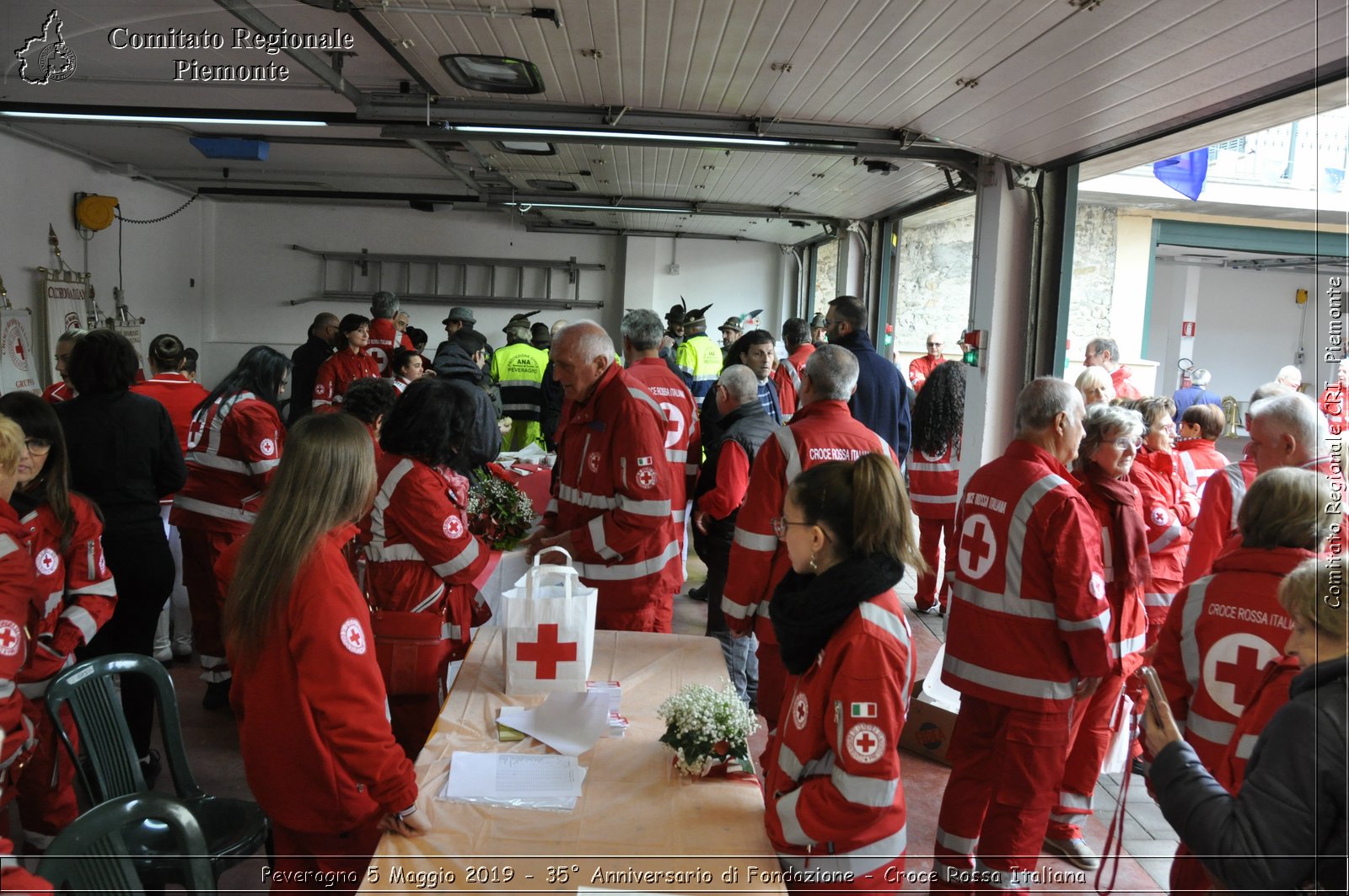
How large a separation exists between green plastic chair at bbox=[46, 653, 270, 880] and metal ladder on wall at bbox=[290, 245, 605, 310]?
38.4 feet

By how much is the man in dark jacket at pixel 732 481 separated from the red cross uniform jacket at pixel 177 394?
2.60 meters

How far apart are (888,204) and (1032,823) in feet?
22.5

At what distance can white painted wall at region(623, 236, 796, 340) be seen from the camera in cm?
1403

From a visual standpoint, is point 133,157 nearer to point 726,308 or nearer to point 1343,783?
point 726,308

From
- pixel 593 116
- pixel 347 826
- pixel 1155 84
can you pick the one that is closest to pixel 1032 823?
pixel 347 826

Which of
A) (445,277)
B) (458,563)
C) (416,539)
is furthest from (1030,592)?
(445,277)

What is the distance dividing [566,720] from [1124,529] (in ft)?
6.89

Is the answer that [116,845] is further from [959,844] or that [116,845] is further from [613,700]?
[959,844]

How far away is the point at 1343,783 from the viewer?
1369mm

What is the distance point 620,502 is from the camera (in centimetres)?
336

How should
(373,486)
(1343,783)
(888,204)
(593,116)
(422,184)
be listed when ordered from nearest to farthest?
(1343,783) < (373,486) < (593,116) < (888,204) < (422,184)

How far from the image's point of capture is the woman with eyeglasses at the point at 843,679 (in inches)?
70.9

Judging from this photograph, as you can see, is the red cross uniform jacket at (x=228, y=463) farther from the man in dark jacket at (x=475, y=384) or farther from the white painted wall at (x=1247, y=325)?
the white painted wall at (x=1247, y=325)

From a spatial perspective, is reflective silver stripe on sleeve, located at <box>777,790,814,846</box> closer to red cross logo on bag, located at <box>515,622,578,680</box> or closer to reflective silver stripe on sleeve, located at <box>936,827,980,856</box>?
red cross logo on bag, located at <box>515,622,578,680</box>
